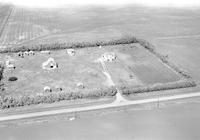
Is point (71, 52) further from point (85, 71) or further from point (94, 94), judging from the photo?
point (94, 94)

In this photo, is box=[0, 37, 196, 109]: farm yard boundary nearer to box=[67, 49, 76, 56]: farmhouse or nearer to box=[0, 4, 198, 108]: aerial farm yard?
box=[0, 4, 198, 108]: aerial farm yard

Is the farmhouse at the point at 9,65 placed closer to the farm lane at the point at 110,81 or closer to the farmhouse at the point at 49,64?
the farmhouse at the point at 49,64

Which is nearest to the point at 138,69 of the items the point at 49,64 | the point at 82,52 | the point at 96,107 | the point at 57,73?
the point at 82,52

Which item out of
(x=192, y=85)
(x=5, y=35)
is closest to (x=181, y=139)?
(x=192, y=85)

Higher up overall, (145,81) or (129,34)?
(129,34)

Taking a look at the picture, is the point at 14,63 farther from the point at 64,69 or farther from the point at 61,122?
the point at 61,122

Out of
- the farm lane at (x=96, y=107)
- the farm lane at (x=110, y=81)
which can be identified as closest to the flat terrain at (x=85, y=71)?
the farm lane at (x=110, y=81)

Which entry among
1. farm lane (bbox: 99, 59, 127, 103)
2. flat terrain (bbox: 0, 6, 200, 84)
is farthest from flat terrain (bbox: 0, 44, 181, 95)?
flat terrain (bbox: 0, 6, 200, 84)
